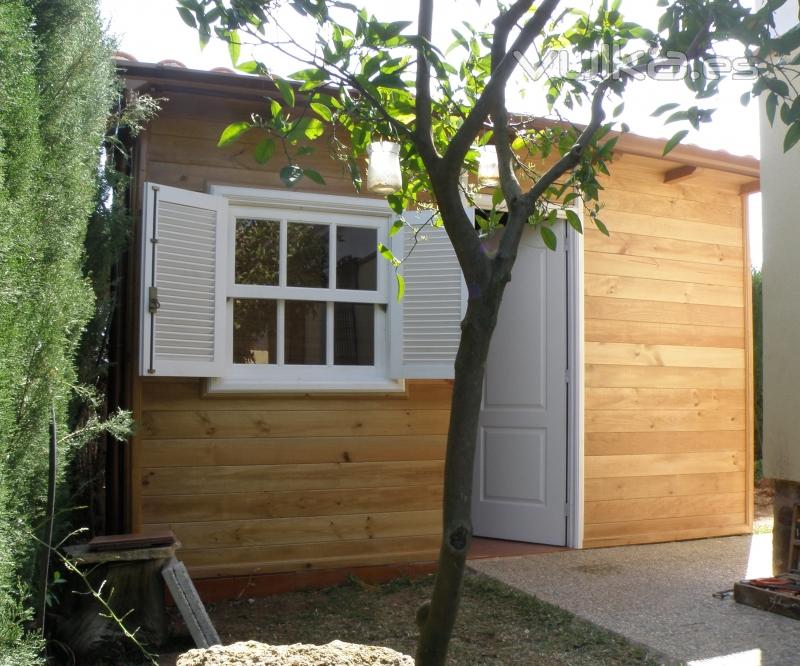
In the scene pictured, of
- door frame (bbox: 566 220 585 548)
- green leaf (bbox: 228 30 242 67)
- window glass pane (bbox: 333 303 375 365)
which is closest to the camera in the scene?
green leaf (bbox: 228 30 242 67)

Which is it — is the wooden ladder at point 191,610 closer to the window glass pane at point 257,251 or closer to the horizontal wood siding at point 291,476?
the horizontal wood siding at point 291,476

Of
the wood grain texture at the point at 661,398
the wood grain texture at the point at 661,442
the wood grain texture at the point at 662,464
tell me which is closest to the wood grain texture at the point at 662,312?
the wood grain texture at the point at 661,398

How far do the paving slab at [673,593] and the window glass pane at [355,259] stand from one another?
6.75 feet

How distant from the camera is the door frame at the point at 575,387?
615 cm

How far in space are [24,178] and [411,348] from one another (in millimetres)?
3076

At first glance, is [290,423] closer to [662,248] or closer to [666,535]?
[666,535]

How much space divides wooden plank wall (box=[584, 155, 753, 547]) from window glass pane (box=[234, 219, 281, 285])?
8.17ft

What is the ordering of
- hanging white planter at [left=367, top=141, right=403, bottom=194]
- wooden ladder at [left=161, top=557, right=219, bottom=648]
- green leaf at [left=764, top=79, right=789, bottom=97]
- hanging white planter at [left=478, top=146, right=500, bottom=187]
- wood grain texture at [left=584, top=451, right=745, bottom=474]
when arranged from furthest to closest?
wood grain texture at [left=584, top=451, right=745, bottom=474] → hanging white planter at [left=367, top=141, right=403, bottom=194] → wooden ladder at [left=161, top=557, right=219, bottom=648] → hanging white planter at [left=478, top=146, right=500, bottom=187] → green leaf at [left=764, top=79, right=789, bottom=97]

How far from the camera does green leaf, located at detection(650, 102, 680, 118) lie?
6.46ft

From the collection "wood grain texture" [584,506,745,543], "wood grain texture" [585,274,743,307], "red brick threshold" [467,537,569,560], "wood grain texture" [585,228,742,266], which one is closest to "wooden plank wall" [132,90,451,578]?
"red brick threshold" [467,537,569,560]

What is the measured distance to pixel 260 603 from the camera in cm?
486

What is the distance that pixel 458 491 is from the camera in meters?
1.80

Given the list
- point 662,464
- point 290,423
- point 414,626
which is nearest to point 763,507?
point 662,464

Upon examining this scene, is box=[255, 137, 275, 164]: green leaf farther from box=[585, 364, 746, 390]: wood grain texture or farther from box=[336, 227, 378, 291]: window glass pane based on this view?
box=[585, 364, 746, 390]: wood grain texture
